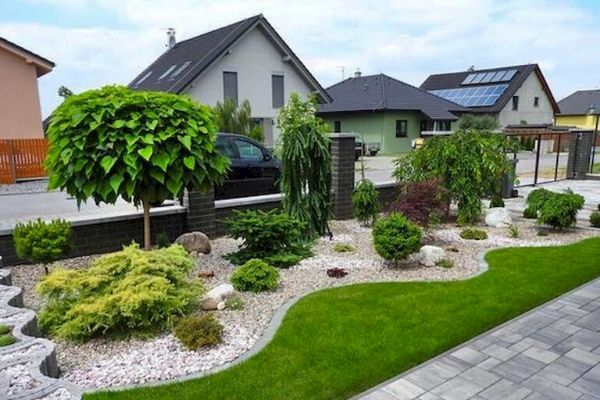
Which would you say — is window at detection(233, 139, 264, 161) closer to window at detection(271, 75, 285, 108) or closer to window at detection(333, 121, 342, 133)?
window at detection(271, 75, 285, 108)

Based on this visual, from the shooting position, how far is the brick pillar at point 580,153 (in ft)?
55.4

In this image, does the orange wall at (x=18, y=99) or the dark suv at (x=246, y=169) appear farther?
the orange wall at (x=18, y=99)

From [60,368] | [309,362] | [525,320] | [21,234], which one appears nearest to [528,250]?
[525,320]

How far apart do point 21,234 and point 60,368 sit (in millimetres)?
2509

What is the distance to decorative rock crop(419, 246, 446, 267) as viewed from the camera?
618 centimetres

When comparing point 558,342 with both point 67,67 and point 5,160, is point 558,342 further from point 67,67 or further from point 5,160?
point 67,67

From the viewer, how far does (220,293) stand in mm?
4766

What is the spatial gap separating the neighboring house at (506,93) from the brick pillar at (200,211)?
32.2 m

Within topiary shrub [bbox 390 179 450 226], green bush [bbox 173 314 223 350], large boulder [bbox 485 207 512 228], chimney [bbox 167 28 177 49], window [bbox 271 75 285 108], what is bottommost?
green bush [bbox 173 314 223 350]

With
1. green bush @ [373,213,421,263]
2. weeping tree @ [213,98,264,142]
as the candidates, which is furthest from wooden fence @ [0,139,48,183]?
green bush @ [373,213,421,263]

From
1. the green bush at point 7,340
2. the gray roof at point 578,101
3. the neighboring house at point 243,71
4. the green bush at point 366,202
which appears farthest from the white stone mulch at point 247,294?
the gray roof at point 578,101

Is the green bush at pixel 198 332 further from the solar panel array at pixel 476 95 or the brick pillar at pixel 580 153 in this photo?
the solar panel array at pixel 476 95

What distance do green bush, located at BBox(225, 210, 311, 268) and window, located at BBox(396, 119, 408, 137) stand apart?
2576cm

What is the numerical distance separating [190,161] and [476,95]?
1441 inches
